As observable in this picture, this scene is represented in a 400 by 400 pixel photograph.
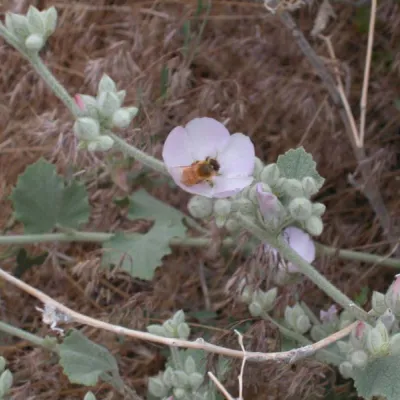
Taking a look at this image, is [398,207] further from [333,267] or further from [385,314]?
[385,314]

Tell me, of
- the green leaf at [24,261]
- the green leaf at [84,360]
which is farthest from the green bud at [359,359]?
the green leaf at [24,261]

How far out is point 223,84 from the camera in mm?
1904

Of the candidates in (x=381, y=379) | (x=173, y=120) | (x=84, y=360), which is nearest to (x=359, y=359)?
(x=381, y=379)

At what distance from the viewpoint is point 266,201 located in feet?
3.54

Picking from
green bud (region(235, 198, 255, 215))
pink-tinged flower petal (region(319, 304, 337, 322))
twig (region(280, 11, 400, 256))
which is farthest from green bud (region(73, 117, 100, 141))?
twig (region(280, 11, 400, 256))

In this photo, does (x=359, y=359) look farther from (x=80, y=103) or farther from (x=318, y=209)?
(x=80, y=103)

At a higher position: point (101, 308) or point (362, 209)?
point (362, 209)

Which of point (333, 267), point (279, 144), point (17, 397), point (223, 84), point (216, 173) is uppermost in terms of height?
point (216, 173)

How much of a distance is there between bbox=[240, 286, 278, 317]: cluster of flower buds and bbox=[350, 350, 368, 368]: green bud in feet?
0.76

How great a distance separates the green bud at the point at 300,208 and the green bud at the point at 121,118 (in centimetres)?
26

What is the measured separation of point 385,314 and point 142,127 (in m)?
0.66

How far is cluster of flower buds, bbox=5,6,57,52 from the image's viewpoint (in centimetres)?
113

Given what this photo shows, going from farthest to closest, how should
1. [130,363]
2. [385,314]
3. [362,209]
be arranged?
[362,209] → [130,363] → [385,314]

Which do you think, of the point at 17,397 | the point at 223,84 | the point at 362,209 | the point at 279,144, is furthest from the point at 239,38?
the point at 17,397
